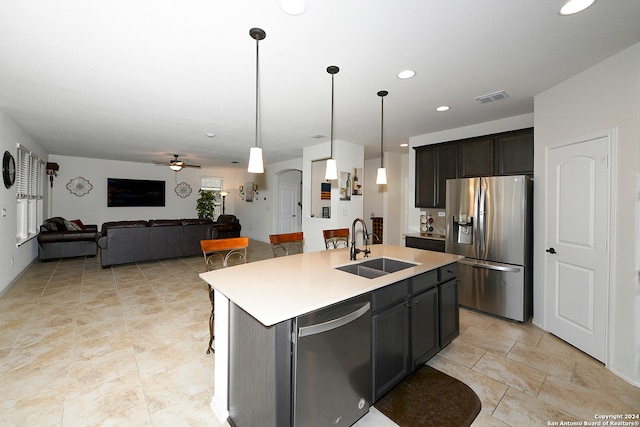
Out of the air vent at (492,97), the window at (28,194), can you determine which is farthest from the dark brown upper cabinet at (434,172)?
the window at (28,194)

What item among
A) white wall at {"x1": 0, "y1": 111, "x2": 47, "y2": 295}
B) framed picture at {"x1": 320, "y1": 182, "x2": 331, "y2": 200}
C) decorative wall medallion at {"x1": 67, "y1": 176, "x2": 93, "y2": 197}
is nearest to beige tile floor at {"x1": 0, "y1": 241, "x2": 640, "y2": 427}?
white wall at {"x1": 0, "y1": 111, "x2": 47, "y2": 295}

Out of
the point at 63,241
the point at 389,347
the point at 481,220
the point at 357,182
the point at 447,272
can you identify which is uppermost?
the point at 357,182

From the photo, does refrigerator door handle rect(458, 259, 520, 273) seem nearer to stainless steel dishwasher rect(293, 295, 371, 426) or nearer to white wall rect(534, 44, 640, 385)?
white wall rect(534, 44, 640, 385)

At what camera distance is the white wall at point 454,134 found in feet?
12.4

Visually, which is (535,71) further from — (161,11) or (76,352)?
(76,352)

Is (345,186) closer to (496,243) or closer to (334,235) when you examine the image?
(334,235)

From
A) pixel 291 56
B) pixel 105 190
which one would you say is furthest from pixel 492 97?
pixel 105 190

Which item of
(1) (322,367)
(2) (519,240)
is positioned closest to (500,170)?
(2) (519,240)

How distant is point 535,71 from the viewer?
2557mm

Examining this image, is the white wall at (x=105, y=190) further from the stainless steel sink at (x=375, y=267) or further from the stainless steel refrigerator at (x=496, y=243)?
the stainless steel refrigerator at (x=496, y=243)

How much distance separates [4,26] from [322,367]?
10.4 ft

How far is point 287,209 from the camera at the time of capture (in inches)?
344

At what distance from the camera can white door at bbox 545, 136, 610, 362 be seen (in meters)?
2.40

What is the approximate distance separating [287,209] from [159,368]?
6676mm
